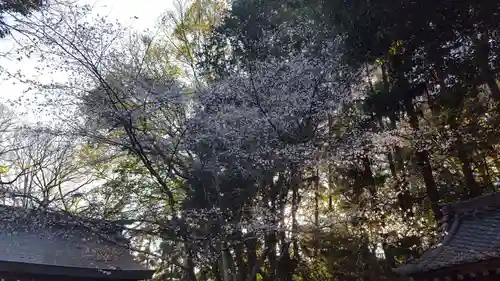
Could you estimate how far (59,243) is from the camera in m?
7.04

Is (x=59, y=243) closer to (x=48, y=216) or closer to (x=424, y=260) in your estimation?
(x=48, y=216)

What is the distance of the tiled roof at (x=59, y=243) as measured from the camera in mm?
6070

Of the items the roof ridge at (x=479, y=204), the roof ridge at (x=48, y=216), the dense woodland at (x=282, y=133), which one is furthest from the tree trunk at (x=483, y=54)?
the roof ridge at (x=48, y=216)

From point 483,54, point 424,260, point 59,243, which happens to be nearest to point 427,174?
point 424,260

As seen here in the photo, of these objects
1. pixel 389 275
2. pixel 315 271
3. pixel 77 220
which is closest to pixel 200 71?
pixel 77 220

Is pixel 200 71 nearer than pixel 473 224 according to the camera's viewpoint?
No

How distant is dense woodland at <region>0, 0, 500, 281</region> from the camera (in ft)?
20.5

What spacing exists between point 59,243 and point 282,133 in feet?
15.0

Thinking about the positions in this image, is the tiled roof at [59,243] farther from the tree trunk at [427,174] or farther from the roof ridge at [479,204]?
the tree trunk at [427,174]

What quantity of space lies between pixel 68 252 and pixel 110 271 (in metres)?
1.17

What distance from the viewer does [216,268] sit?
7.57 metres

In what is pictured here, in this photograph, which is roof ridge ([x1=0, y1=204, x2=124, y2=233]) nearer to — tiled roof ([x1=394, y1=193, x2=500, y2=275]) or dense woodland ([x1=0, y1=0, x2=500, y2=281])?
dense woodland ([x1=0, y1=0, x2=500, y2=281])

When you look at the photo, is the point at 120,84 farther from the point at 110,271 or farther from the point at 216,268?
the point at 216,268

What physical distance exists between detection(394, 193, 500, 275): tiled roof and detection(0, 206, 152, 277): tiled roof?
4368 mm
